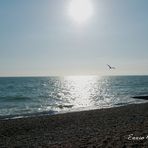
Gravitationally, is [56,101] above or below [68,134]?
below

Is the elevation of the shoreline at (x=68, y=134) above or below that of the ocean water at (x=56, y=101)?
above

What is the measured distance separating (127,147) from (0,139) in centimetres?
945

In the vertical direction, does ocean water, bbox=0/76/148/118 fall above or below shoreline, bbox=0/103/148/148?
below

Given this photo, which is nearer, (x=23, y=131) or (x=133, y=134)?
(x=133, y=134)

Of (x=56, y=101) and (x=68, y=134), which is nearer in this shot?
(x=68, y=134)

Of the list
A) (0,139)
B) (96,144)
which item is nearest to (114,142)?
(96,144)

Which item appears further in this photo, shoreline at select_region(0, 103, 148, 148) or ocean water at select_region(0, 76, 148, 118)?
ocean water at select_region(0, 76, 148, 118)

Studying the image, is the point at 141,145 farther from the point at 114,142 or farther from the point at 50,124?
the point at 50,124

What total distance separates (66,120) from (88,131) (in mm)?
7649

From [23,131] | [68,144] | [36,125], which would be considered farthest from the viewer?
[36,125]

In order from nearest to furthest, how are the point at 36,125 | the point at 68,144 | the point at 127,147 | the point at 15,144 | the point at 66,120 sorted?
the point at 127,147
the point at 68,144
the point at 15,144
the point at 36,125
the point at 66,120

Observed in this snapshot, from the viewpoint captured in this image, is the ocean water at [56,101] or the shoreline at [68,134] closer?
the shoreline at [68,134]

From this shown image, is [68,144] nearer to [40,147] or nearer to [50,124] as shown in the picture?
[40,147]

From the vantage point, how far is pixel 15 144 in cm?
1733
